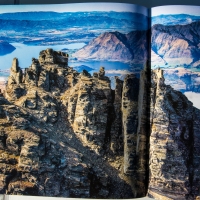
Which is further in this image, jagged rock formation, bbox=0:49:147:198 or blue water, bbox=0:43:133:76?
blue water, bbox=0:43:133:76

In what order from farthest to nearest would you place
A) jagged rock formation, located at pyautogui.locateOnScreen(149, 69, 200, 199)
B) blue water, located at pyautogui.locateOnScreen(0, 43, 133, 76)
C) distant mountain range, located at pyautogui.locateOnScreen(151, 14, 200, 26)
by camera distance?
blue water, located at pyautogui.locateOnScreen(0, 43, 133, 76), distant mountain range, located at pyautogui.locateOnScreen(151, 14, 200, 26), jagged rock formation, located at pyautogui.locateOnScreen(149, 69, 200, 199)

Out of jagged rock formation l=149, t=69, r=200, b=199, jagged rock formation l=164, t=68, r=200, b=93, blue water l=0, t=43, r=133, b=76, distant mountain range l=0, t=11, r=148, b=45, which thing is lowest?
jagged rock formation l=149, t=69, r=200, b=199

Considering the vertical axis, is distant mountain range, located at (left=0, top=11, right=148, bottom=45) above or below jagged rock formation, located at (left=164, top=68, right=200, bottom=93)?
above

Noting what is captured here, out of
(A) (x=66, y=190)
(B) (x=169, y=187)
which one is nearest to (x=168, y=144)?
(B) (x=169, y=187)

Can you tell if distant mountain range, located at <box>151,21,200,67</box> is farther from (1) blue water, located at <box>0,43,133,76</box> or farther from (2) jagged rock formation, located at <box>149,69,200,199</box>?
(1) blue water, located at <box>0,43,133,76</box>

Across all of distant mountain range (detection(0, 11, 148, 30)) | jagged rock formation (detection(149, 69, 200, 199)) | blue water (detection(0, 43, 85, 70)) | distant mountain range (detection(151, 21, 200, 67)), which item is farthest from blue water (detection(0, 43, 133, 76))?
jagged rock formation (detection(149, 69, 200, 199))

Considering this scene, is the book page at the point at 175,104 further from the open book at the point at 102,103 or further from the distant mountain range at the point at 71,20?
the distant mountain range at the point at 71,20

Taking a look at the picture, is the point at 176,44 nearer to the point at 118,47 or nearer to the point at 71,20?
the point at 118,47
